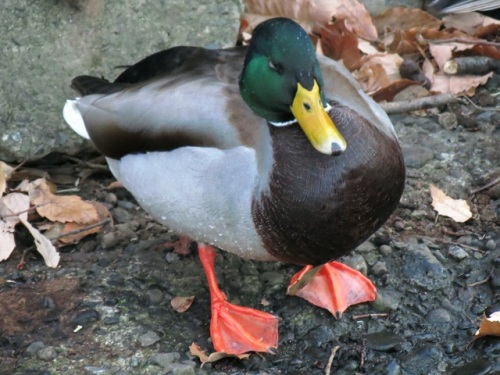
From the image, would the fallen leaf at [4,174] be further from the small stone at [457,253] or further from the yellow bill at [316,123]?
the small stone at [457,253]

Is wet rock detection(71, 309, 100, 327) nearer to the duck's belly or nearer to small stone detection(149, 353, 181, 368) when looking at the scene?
small stone detection(149, 353, 181, 368)

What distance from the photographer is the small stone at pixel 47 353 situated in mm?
3578

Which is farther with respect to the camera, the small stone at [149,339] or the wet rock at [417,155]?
the wet rock at [417,155]

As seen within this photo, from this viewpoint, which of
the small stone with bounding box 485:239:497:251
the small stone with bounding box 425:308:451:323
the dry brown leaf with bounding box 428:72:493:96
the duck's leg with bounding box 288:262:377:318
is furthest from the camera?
the dry brown leaf with bounding box 428:72:493:96

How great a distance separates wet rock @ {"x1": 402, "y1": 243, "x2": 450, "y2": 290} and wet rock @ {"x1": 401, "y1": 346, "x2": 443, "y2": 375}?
405 millimetres

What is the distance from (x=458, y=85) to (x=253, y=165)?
7.30ft

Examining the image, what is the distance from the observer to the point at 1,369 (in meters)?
3.53

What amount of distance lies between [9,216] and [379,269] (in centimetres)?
178

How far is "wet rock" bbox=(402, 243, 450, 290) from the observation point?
391 centimetres

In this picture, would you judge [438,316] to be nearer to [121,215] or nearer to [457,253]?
[457,253]

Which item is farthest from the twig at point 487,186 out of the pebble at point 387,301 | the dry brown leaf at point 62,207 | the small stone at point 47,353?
the small stone at point 47,353

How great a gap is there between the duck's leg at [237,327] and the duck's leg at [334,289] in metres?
0.21

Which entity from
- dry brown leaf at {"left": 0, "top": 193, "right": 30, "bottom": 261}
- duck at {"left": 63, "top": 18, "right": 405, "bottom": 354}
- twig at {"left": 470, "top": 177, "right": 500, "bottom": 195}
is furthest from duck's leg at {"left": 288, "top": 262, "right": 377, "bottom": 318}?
dry brown leaf at {"left": 0, "top": 193, "right": 30, "bottom": 261}

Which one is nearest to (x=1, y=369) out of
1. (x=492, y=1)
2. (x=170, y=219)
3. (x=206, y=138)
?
(x=170, y=219)
